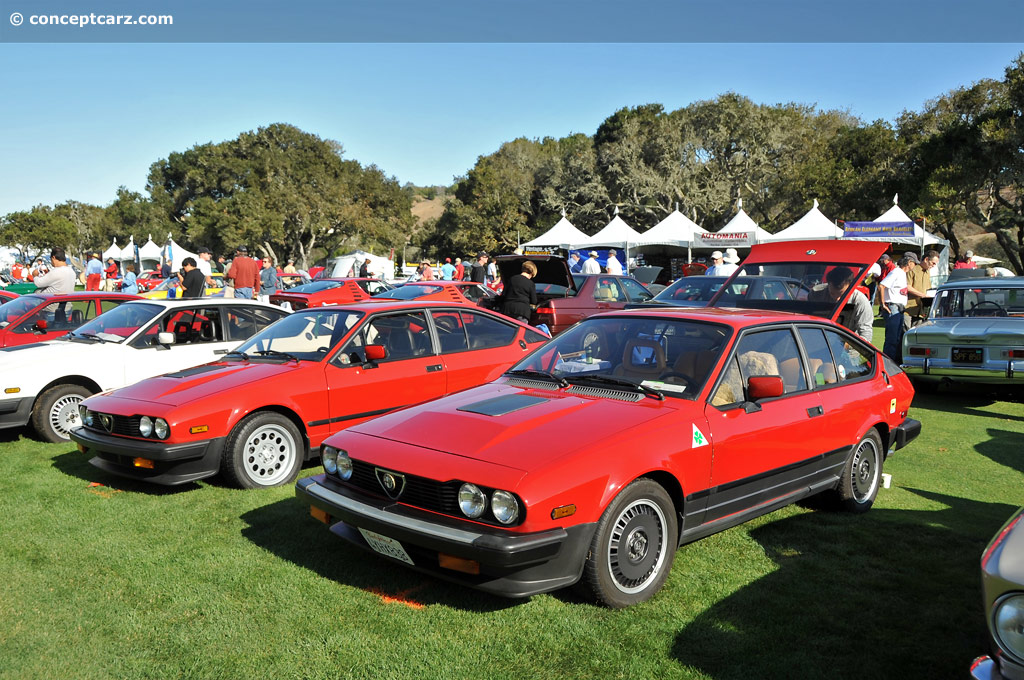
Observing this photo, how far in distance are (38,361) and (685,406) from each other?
640 centimetres

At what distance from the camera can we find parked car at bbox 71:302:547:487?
17.3ft

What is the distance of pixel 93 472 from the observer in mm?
6191

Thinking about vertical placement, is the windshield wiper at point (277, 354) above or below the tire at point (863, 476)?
above

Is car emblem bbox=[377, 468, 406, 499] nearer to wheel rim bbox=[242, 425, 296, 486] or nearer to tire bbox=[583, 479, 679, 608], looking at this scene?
tire bbox=[583, 479, 679, 608]

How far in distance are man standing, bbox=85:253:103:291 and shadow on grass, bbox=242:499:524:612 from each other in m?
15.0

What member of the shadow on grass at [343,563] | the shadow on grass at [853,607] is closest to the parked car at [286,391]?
the shadow on grass at [343,563]

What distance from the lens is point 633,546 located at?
3641 mm

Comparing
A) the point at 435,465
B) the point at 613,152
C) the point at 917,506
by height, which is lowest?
the point at 917,506

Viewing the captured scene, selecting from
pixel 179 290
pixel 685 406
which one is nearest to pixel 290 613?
→ pixel 685 406

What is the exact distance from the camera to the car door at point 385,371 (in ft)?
19.6

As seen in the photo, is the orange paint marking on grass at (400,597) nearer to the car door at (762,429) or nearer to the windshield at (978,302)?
the car door at (762,429)

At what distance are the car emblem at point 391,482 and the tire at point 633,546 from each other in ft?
3.30

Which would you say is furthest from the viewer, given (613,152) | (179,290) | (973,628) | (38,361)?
(613,152)

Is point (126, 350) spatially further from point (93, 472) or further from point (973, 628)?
point (973, 628)
